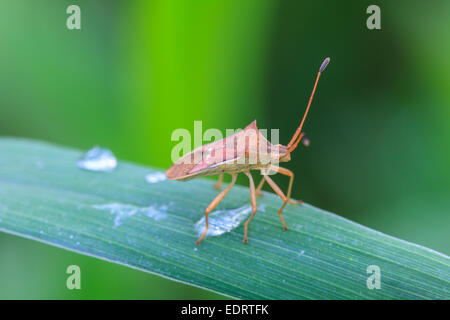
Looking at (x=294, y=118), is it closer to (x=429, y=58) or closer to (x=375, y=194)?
(x=375, y=194)

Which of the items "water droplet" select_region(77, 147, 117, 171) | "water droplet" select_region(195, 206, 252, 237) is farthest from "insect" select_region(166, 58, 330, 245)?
"water droplet" select_region(77, 147, 117, 171)

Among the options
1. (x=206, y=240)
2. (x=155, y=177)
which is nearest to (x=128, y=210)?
(x=155, y=177)

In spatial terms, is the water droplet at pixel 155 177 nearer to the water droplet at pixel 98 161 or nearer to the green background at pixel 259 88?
the water droplet at pixel 98 161

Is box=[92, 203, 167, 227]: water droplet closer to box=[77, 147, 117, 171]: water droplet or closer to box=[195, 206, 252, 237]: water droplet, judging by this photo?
box=[195, 206, 252, 237]: water droplet

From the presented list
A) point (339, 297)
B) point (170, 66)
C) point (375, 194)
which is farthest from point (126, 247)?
point (375, 194)

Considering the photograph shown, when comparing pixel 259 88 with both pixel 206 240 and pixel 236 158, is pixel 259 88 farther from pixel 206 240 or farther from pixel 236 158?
pixel 206 240

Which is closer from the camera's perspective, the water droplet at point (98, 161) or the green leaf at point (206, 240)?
the green leaf at point (206, 240)

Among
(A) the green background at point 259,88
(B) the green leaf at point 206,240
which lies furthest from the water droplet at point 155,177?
(A) the green background at point 259,88
